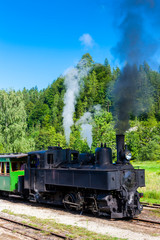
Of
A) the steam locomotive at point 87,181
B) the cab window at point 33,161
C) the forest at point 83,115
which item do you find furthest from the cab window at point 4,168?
the forest at point 83,115

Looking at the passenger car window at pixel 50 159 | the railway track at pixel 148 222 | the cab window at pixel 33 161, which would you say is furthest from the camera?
the cab window at pixel 33 161

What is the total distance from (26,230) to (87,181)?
2.87 meters

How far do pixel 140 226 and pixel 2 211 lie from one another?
6.09m

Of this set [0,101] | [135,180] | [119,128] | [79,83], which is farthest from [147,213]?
[79,83]

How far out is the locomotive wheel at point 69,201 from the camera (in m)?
10.9

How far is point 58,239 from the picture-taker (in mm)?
7418

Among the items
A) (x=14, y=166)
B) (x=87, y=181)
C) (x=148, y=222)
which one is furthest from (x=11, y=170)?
(x=148, y=222)

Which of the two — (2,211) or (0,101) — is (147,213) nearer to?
(2,211)

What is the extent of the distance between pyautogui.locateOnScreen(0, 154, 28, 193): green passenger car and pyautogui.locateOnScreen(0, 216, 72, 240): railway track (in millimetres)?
4177

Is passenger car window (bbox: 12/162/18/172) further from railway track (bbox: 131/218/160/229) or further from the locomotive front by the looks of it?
railway track (bbox: 131/218/160/229)

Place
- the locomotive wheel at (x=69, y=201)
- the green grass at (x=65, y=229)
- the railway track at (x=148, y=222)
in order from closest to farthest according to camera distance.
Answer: the green grass at (x=65, y=229) → the railway track at (x=148, y=222) → the locomotive wheel at (x=69, y=201)

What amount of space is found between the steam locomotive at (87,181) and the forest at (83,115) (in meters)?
2.95

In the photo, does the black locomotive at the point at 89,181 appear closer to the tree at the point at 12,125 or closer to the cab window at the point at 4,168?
the cab window at the point at 4,168

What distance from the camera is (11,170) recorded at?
13.9m
